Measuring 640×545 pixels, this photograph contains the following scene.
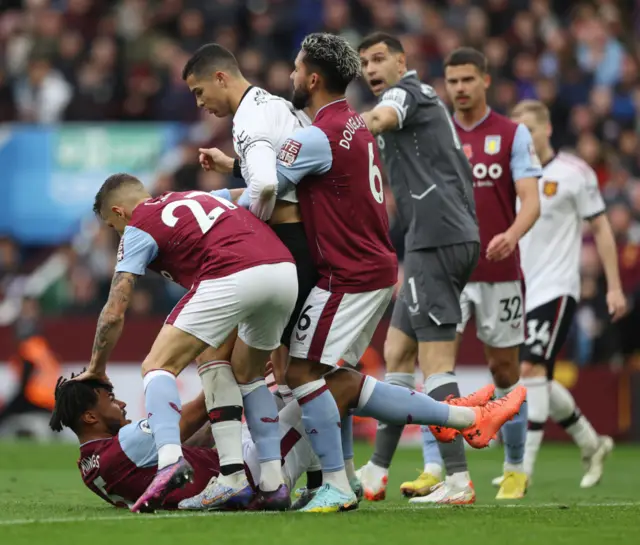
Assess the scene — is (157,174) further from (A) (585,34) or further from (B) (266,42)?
(A) (585,34)

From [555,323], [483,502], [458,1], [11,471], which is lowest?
[11,471]

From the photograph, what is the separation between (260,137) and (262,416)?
1.45 m

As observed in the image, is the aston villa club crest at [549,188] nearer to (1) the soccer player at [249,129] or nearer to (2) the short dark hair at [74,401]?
(1) the soccer player at [249,129]

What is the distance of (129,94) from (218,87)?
37.9 ft

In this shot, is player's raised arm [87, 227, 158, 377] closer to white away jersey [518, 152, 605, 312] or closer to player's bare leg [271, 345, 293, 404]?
player's bare leg [271, 345, 293, 404]

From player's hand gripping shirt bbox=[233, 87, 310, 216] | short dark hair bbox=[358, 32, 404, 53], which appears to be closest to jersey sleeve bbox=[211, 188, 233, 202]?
player's hand gripping shirt bbox=[233, 87, 310, 216]

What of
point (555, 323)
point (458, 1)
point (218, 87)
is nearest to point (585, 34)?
point (458, 1)

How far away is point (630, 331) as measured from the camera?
14.4 meters

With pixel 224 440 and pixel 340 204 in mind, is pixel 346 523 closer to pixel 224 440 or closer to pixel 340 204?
pixel 224 440

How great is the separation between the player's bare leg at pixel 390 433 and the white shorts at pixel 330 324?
1495 millimetres

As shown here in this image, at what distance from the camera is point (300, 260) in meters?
6.87

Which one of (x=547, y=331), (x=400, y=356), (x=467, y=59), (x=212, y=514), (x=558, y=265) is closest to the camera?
(x=212, y=514)

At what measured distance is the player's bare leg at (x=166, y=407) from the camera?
242 inches

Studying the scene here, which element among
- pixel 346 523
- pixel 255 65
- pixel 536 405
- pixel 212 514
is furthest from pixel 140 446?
pixel 255 65
